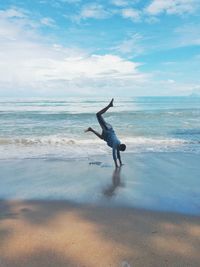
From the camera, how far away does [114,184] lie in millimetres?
7949

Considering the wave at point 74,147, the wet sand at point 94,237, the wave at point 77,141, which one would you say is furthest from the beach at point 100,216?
the wave at point 77,141

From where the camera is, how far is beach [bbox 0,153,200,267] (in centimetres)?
436

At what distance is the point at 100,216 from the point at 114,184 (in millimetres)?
2192

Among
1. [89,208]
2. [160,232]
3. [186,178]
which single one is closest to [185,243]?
[160,232]

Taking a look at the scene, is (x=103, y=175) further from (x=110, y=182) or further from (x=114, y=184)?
(x=114, y=184)

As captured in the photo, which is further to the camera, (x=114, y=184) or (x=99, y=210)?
(x=114, y=184)

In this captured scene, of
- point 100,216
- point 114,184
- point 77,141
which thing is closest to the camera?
point 100,216

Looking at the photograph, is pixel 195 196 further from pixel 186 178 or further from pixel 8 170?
pixel 8 170

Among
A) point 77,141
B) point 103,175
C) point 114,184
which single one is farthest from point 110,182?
point 77,141

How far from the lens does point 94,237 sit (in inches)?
192

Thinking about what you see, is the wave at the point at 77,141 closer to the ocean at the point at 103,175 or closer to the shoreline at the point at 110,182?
the ocean at the point at 103,175

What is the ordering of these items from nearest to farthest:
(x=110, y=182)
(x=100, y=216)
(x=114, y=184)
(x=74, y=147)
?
1. (x=100, y=216)
2. (x=114, y=184)
3. (x=110, y=182)
4. (x=74, y=147)

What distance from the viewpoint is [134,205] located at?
6.42 metres

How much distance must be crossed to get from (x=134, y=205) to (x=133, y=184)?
157 cm
